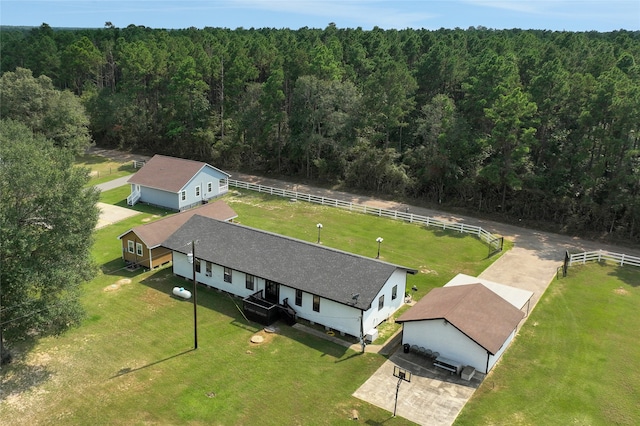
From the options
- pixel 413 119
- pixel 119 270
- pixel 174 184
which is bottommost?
pixel 119 270

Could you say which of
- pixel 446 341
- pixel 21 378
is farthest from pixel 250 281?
pixel 21 378

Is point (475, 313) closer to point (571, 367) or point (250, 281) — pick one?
point (571, 367)

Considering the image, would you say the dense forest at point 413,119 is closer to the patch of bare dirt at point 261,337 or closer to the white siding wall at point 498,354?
the white siding wall at point 498,354

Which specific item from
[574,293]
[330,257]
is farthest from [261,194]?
[574,293]

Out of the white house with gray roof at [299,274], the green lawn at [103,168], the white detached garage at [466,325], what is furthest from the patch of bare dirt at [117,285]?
the green lawn at [103,168]

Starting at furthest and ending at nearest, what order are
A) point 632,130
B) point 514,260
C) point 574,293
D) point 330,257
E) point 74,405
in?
point 632,130 → point 514,260 → point 574,293 → point 330,257 → point 74,405

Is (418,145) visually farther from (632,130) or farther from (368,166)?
(632,130)
